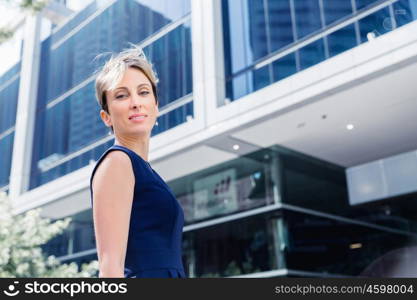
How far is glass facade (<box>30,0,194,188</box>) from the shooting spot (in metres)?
13.9

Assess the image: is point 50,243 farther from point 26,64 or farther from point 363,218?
point 363,218

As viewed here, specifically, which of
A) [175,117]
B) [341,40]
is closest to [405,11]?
[341,40]

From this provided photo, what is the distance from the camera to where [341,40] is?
1060cm

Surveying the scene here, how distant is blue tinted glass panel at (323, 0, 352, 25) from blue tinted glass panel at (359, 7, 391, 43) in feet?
2.13

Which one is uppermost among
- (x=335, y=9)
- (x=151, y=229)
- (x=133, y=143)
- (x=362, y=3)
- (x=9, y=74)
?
(x=9, y=74)

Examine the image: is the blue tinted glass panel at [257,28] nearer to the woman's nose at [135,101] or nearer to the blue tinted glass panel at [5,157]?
the woman's nose at [135,101]

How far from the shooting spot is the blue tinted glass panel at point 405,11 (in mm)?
9289

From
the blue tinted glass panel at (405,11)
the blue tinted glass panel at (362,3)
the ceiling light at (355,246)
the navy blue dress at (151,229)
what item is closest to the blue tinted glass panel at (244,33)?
the blue tinted glass panel at (362,3)

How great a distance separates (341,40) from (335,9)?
1095mm

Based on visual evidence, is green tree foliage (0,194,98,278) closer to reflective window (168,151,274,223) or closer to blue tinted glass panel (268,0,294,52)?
reflective window (168,151,274,223)

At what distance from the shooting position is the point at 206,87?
40.6ft

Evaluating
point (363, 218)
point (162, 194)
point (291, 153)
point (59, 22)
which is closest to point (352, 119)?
point (291, 153)

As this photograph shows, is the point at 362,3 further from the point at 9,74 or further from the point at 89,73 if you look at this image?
the point at 9,74

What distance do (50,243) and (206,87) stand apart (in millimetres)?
8801
